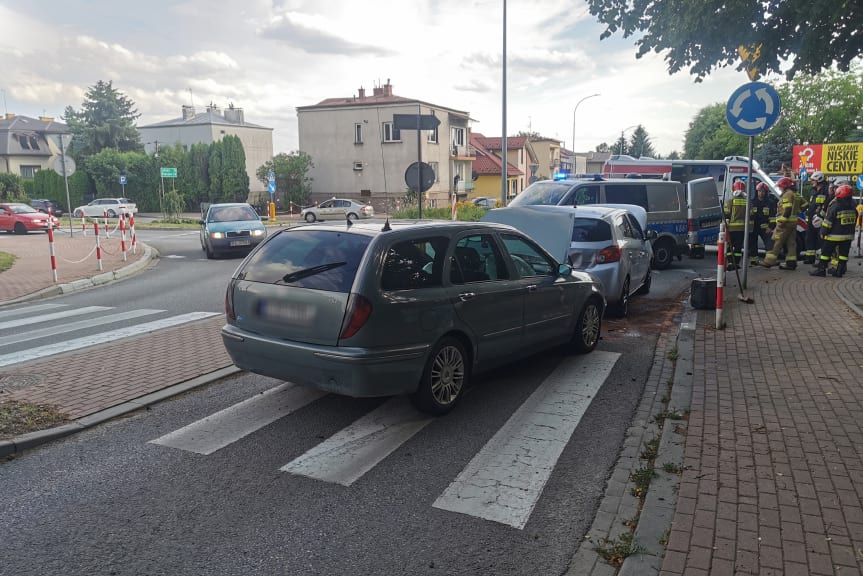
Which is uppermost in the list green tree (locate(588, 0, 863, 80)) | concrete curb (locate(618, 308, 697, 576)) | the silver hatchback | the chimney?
the chimney

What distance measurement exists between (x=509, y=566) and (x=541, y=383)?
329 cm

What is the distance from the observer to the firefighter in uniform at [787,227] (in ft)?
46.5

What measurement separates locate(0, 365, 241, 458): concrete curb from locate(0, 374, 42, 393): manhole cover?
1.24 m

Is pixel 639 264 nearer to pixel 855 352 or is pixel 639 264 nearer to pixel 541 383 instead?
pixel 855 352

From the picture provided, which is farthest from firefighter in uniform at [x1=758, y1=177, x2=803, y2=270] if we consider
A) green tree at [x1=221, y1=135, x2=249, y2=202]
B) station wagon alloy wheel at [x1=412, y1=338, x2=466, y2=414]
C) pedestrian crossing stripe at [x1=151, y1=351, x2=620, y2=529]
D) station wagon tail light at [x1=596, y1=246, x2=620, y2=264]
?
green tree at [x1=221, y1=135, x2=249, y2=202]

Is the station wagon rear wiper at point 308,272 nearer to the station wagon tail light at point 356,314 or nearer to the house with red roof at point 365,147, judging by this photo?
the station wagon tail light at point 356,314

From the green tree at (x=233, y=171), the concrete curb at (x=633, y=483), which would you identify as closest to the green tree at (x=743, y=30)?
the concrete curb at (x=633, y=483)

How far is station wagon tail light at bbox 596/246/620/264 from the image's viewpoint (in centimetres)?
952

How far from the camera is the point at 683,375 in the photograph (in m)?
6.62

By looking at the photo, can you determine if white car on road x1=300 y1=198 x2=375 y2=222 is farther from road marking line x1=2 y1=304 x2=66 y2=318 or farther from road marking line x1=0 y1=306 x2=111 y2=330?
road marking line x1=0 y1=306 x2=111 y2=330

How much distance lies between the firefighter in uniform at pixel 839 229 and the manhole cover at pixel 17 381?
13.3 m

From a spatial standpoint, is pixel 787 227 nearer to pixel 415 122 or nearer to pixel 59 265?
pixel 415 122

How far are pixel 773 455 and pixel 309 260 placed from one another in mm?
3706

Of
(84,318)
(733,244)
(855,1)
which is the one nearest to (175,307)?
(84,318)
